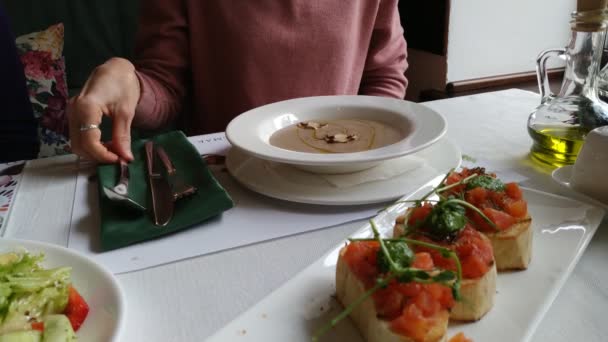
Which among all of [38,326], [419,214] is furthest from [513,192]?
[38,326]

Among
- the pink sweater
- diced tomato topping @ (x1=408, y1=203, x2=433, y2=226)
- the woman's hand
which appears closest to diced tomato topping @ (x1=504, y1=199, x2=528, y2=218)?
diced tomato topping @ (x1=408, y1=203, x2=433, y2=226)

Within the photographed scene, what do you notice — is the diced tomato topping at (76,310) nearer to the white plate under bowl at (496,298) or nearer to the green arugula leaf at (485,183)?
the white plate under bowl at (496,298)

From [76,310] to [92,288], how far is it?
0.12 ft

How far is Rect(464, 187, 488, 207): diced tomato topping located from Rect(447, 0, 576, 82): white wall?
2.60 meters

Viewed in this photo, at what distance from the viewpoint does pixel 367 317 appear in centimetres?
52

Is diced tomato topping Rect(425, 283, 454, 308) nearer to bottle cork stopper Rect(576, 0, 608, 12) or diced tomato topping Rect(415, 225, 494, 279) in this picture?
diced tomato topping Rect(415, 225, 494, 279)

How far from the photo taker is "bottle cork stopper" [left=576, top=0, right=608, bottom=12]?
0.82 metres

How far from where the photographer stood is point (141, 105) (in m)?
1.26

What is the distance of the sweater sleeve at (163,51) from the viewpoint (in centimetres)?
139

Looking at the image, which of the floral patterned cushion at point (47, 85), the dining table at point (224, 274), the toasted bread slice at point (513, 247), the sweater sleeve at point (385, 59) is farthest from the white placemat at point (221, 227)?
the floral patterned cushion at point (47, 85)

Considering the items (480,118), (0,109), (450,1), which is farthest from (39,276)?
(450,1)

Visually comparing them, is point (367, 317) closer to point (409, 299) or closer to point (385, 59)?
point (409, 299)

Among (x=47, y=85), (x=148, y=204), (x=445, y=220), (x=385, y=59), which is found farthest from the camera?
(x=47, y=85)

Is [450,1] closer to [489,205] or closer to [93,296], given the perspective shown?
[489,205]
